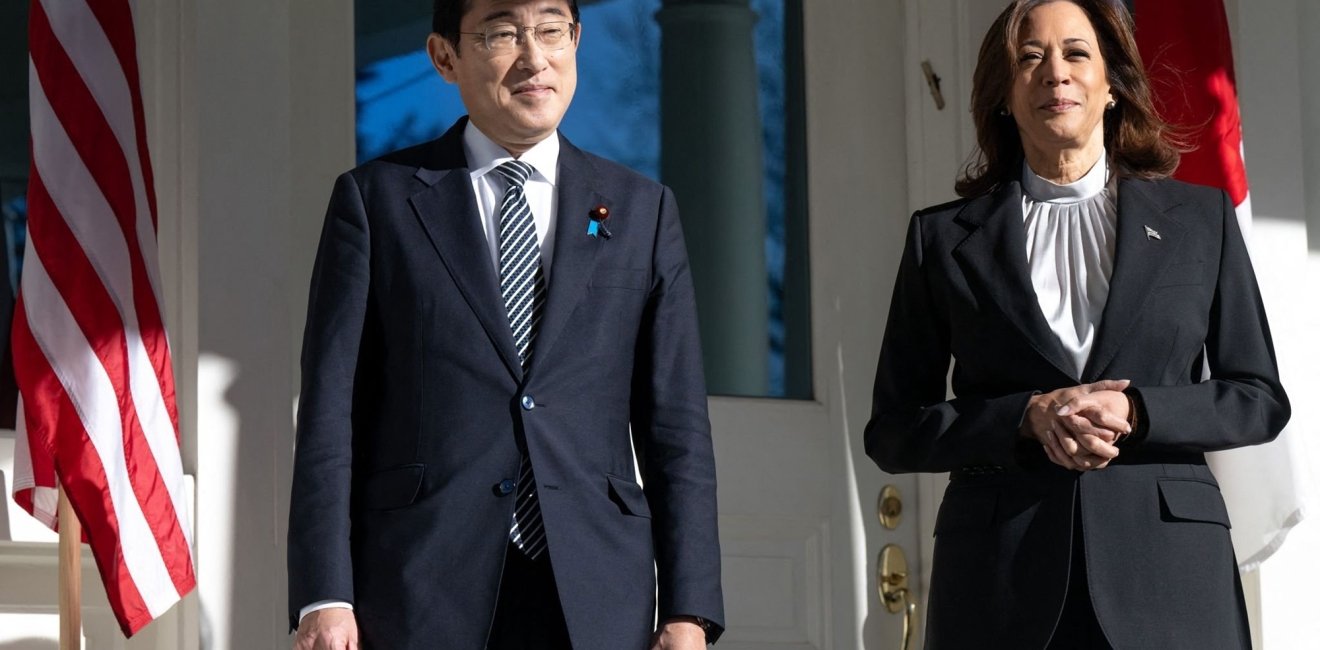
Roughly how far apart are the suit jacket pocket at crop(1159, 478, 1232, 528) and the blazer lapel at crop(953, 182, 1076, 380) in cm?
21

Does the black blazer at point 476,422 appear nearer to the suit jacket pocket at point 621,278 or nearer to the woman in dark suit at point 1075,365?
the suit jacket pocket at point 621,278

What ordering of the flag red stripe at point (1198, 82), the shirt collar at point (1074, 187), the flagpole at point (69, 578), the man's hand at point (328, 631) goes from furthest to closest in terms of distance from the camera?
the flag red stripe at point (1198, 82)
the flagpole at point (69, 578)
the shirt collar at point (1074, 187)
the man's hand at point (328, 631)

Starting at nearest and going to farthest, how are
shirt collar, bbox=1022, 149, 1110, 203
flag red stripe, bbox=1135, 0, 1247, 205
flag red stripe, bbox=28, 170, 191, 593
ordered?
1. shirt collar, bbox=1022, 149, 1110, 203
2. flag red stripe, bbox=28, 170, 191, 593
3. flag red stripe, bbox=1135, 0, 1247, 205

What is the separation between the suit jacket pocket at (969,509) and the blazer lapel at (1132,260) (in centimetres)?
22

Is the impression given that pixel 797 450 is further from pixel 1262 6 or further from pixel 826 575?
pixel 1262 6

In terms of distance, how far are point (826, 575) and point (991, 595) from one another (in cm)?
162

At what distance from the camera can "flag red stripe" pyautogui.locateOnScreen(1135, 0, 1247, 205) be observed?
147 inches

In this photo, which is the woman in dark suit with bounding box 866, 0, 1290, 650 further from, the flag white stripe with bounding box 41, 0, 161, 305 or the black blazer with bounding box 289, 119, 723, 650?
the flag white stripe with bounding box 41, 0, 161, 305

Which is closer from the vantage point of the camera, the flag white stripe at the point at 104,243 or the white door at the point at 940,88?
the flag white stripe at the point at 104,243

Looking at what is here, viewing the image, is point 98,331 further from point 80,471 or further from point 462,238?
point 462,238

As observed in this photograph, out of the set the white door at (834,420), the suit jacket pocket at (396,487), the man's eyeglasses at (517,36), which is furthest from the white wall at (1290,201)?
the suit jacket pocket at (396,487)

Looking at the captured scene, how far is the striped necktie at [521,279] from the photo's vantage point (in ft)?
8.22

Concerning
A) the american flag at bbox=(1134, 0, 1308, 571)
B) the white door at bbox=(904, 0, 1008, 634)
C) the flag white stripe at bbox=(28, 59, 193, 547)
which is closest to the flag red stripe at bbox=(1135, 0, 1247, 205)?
the american flag at bbox=(1134, 0, 1308, 571)

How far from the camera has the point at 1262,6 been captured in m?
4.25
